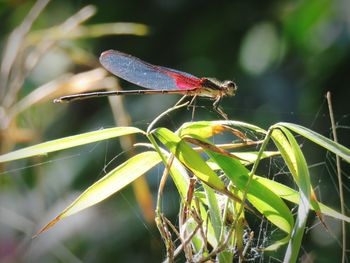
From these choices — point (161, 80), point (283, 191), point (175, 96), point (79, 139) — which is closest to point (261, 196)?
point (283, 191)

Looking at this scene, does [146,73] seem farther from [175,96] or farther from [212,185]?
[175,96]

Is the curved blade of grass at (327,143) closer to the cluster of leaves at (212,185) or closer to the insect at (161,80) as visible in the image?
the cluster of leaves at (212,185)

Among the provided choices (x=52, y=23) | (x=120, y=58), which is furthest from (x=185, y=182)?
(x=52, y=23)

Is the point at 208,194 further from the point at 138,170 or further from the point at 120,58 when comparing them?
the point at 120,58

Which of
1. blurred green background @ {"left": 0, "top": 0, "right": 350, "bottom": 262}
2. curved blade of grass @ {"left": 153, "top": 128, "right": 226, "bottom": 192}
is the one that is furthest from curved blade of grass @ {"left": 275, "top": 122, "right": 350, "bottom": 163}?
blurred green background @ {"left": 0, "top": 0, "right": 350, "bottom": 262}

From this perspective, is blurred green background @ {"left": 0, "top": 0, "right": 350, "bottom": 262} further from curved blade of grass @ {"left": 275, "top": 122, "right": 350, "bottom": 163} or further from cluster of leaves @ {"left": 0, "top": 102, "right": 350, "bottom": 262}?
curved blade of grass @ {"left": 275, "top": 122, "right": 350, "bottom": 163}

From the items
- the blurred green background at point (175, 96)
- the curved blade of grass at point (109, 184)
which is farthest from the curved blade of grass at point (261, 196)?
the blurred green background at point (175, 96)
